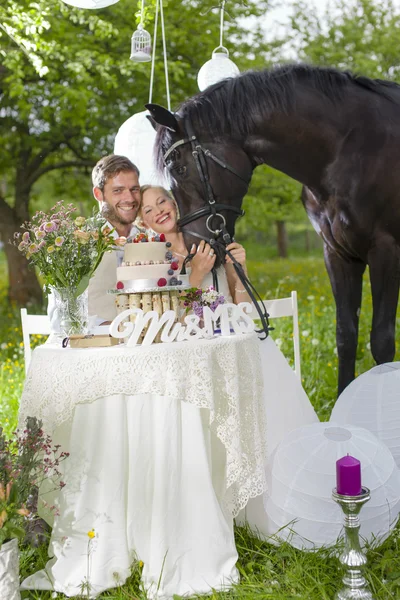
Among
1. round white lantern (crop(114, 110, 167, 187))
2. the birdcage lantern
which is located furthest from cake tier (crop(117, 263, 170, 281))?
the birdcage lantern

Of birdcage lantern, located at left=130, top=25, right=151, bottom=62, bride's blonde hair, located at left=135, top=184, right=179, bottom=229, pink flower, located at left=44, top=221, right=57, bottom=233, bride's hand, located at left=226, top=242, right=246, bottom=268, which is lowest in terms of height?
bride's hand, located at left=226, top=242, right=246, bottom=268

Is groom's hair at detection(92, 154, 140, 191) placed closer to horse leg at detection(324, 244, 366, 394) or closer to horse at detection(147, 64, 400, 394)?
horse at detection(147, 64, 400, 394)

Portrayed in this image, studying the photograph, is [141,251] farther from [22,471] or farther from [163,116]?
[22,471]

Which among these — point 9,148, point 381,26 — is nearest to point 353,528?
point 9,148

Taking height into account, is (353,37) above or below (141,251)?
above

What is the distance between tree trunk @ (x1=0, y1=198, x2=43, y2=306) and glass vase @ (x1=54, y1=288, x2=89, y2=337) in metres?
7.93

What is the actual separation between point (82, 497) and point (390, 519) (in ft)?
4.38

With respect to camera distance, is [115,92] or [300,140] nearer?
[300,140]

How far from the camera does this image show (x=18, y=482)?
232 cm

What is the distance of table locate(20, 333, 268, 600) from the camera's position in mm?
2355

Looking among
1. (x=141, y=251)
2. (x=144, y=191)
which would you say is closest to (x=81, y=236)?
(x=141, y=251)

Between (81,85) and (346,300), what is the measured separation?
241 inches

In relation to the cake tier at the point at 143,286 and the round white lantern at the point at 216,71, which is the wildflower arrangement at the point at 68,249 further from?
the round white lantern at the point at 216,71

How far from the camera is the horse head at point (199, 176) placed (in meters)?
2.91
